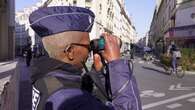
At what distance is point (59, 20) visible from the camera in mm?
2072

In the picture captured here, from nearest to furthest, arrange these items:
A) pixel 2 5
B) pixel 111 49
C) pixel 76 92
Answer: pixel 76 92
pixel 111 49
pixel 2 5

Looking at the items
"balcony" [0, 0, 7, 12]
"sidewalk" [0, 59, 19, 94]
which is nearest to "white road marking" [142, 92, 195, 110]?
"sidewalk" [0, 59, 19, 94]

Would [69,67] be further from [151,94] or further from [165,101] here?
[151,94]

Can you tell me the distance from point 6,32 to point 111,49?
124ft

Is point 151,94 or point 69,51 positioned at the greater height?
point 69,51

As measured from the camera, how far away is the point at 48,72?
1986 millimetres

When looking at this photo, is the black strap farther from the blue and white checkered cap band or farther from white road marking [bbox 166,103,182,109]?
white road marking [bbox 166,103,182,109]

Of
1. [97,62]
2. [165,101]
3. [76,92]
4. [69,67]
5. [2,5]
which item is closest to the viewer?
[76,92]

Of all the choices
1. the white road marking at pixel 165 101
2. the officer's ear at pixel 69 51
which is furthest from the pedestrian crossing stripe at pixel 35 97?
the white road marking at pixel 165 101

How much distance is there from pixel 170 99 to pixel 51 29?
1052 centimetres

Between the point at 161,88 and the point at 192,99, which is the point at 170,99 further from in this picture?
the point at 161,88

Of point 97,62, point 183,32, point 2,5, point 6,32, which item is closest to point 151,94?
point 97,62

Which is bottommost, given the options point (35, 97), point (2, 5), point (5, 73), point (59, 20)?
point (5, 73)

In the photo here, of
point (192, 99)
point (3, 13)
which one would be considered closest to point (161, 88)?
point (192, 99)
